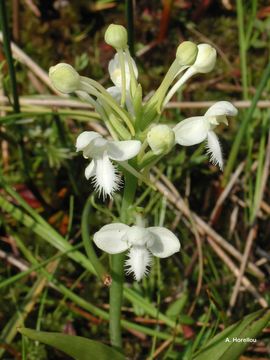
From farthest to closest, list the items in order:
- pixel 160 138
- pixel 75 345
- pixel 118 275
Result: pixel 118 275 → pixel 75 345 → pixel 160 138

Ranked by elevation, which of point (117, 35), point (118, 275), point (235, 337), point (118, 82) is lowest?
point (235, 337)

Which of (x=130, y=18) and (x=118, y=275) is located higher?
(x=130, y=18)

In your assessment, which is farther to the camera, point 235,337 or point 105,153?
point 235,337

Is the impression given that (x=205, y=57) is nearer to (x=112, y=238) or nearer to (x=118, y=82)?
(x=118, y=82)

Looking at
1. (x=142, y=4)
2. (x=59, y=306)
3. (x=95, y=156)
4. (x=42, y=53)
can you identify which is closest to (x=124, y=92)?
(x=95, y=156)

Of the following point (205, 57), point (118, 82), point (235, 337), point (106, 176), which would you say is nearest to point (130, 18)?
point (118, 82)

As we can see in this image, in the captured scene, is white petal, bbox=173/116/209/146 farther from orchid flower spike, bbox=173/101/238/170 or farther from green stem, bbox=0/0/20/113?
green stem, bbox=0/0/20/113

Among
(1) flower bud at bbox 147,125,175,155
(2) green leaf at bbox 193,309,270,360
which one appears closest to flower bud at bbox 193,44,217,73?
(1) flower bud at bbox 147,125,175,155

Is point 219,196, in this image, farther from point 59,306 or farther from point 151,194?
point 59,306
